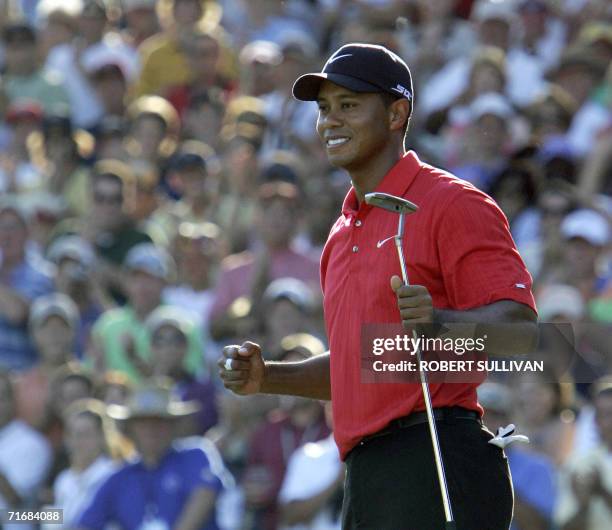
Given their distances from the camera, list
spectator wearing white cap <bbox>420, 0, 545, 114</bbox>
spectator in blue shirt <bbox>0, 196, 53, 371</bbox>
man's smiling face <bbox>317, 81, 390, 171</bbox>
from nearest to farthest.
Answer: man's smiling face <bbox>317, 81, 390, 171</bbox> → spectator in blue shirt <bbox>0, 196, 53, 371</bbox> → spectator wearing white cap <bbox>420, 0, 545, 114</bbox>

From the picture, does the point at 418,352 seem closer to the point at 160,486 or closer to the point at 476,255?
the point at 476,255

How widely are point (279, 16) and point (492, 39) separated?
2.48 meters

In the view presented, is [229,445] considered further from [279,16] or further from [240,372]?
[279,16]

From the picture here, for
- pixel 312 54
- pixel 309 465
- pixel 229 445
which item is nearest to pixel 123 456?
pixel 229 445

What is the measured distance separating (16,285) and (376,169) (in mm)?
6650

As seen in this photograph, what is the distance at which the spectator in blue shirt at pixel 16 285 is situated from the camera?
10898 millimetres

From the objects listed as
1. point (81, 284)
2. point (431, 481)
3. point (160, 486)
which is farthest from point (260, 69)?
point (431, 481)

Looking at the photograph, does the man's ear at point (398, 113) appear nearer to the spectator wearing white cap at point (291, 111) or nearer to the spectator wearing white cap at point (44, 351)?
the spectator wearing white cap at point (44, 351)

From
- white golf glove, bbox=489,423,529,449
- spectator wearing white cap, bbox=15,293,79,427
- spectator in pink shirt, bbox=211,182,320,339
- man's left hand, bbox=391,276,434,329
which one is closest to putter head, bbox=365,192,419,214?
man's left hand, bbox=391,276,434,329

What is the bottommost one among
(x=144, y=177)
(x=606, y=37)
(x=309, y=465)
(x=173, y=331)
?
(x=309, y=465)

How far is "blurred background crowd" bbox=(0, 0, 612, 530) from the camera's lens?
8766 millimetres

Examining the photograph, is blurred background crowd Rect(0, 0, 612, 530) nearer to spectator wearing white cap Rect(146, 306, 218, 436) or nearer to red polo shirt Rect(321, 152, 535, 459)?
spectator wearing white cap Rect(146, 306, 218, 436)

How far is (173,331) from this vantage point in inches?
395

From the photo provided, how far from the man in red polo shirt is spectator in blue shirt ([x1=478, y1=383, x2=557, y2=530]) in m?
3.10
